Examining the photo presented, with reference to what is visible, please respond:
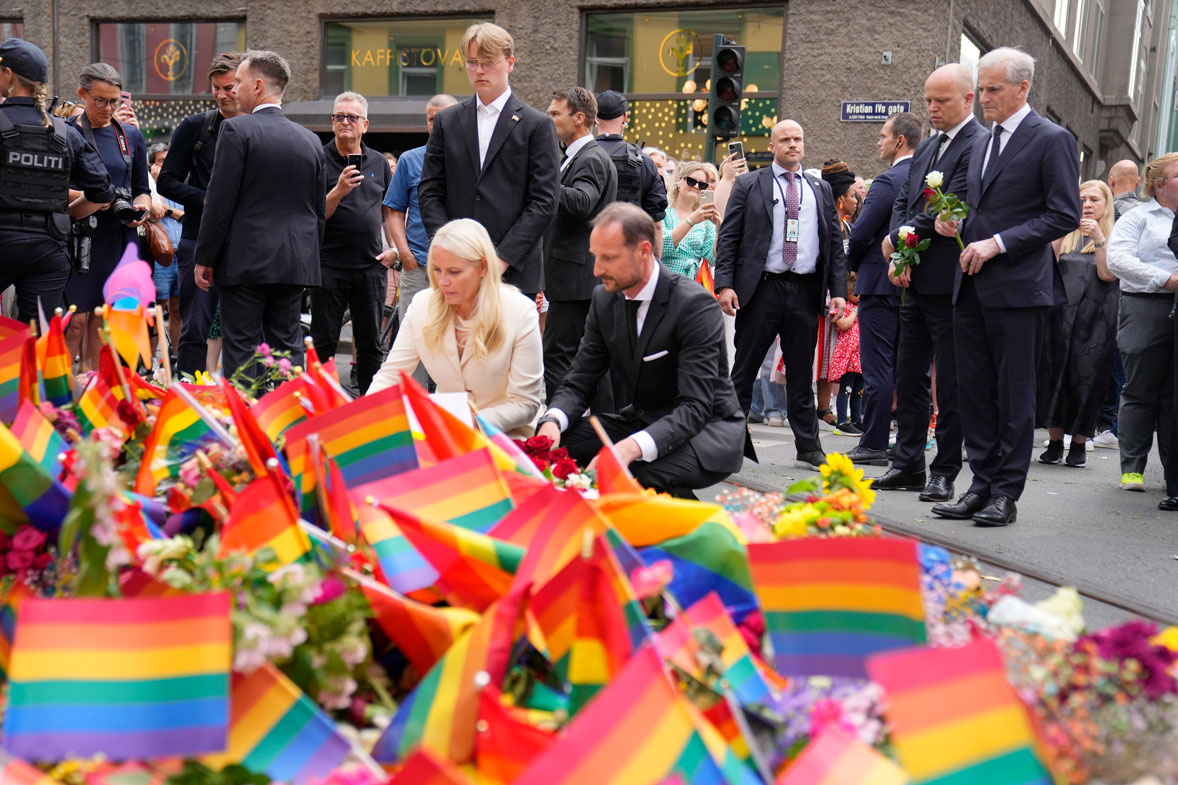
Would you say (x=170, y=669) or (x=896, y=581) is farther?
(x=896, y=581)

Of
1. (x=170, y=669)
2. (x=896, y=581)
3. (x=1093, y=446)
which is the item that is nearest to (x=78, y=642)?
(x=170, y=669)

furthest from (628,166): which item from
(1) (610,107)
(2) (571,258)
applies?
(2) (571,258)

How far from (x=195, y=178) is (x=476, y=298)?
3.47m

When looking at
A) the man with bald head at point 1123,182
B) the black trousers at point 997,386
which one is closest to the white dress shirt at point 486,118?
the black trousers at point 997,386

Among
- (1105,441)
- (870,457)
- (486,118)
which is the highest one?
(486,118)

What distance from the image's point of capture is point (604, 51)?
16.3 m

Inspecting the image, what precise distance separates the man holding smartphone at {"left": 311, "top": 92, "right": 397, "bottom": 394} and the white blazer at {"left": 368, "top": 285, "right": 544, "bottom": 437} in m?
2.90

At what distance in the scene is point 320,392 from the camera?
3002 millimetres

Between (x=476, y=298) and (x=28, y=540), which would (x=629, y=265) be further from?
(x=28, y=540)

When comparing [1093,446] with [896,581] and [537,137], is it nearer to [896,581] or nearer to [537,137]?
[537,137]

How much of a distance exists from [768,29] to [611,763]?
14.9 meters

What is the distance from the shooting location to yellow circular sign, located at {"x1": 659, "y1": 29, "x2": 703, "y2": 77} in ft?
51.4

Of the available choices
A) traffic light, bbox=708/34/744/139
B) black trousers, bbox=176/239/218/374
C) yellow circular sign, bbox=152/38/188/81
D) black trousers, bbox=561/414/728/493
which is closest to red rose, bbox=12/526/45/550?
black trousers, bbox=561/414/728/493

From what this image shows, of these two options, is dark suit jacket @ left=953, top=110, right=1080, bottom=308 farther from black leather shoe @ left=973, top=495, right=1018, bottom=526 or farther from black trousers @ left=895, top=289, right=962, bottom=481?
black leather shoe @ left=973, top=495, right=1018, bottom=526
